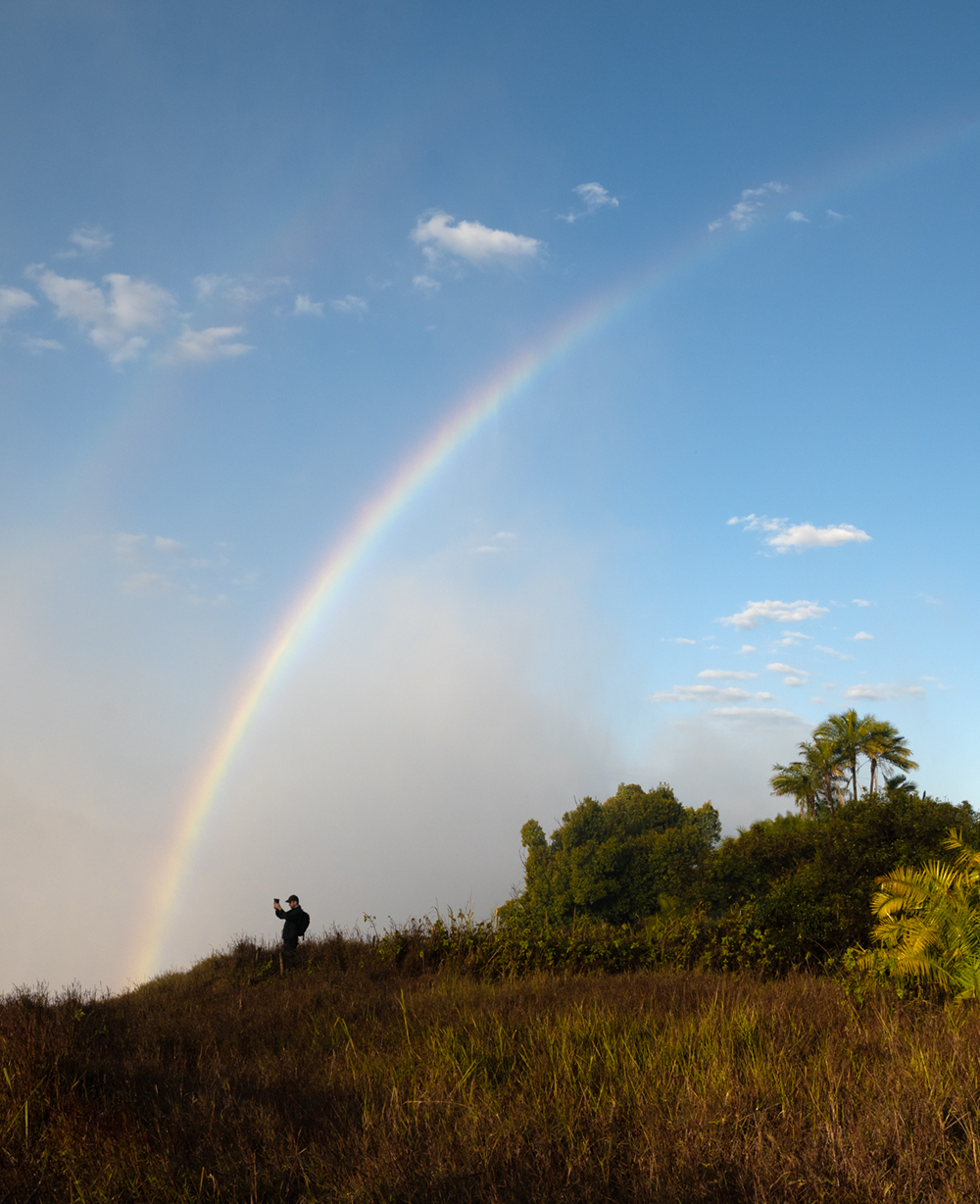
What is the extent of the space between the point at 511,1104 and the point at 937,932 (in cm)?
624

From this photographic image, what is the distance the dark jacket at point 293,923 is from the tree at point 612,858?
32801mm

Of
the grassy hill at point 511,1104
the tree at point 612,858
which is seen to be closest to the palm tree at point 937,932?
the grassy hill at point 511,1104

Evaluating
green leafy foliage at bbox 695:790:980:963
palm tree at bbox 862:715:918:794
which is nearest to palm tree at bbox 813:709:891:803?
palm tree at bbox 862:715:918:794

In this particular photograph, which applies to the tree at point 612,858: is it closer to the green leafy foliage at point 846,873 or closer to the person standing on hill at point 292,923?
the green leafy foliage at point 846,873

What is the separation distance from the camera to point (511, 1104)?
4855mm

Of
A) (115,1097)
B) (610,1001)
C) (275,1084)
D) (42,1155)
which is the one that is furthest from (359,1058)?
(610,1001)

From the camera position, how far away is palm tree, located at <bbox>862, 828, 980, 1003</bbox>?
879 cm

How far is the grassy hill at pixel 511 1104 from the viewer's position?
395 centimetres

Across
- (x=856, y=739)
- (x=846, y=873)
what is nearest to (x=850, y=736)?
(x=856, y=739)

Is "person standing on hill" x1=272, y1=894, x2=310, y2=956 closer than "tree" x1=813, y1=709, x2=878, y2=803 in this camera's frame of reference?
Yes

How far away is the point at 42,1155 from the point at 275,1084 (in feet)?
5.43

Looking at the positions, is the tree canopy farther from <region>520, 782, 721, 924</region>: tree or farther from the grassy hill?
the grassy hill

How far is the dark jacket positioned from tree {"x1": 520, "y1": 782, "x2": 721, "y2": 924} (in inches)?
1291

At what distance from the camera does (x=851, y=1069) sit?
5.54 metres
